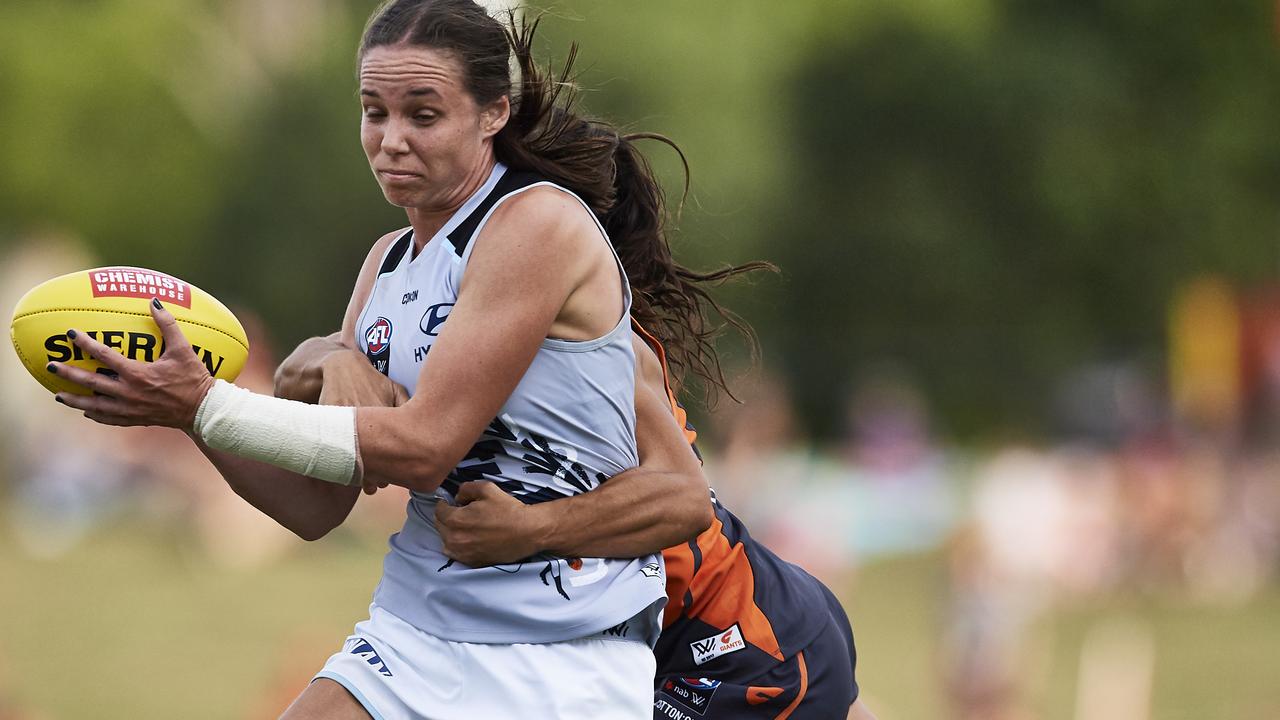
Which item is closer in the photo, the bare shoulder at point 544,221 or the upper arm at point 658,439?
the bare shoulder at point 544,221

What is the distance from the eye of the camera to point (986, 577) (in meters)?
11.7

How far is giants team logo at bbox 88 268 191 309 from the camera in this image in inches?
132

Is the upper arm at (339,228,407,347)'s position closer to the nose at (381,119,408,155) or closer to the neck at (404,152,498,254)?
the neck at (404,152,498,254)

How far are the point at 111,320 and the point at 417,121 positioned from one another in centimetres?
75

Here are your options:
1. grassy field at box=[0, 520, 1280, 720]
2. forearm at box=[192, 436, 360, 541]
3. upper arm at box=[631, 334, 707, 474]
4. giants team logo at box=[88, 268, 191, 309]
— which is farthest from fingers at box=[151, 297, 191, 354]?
grassy field at box=[0, 520, 1280, 720]

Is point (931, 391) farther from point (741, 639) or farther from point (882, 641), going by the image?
point (741, 639)

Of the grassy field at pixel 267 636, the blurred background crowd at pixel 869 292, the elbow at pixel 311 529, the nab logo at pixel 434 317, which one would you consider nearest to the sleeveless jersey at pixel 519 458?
the nab logo at pixel 434 317

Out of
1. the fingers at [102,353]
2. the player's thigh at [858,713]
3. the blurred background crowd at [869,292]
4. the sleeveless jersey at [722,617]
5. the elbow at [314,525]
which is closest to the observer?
the fingers at [102,353]

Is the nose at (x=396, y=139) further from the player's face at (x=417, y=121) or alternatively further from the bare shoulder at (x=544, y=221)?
the bare shoulder at (x=544, y=221)

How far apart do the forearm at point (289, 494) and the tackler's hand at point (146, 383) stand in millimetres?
359

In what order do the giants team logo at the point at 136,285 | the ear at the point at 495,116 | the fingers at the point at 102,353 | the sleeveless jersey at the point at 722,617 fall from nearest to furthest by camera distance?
the fingers at the point at 102,353 → the giants team logo at the point at 136,285 → the ear at the point at 495,116 → the sleeveless jersey at the point at 722,617

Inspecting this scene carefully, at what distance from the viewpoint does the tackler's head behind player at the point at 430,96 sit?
3.46 metres

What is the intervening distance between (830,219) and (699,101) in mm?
2959

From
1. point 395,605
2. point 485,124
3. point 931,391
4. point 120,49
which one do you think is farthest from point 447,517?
point 120,49
